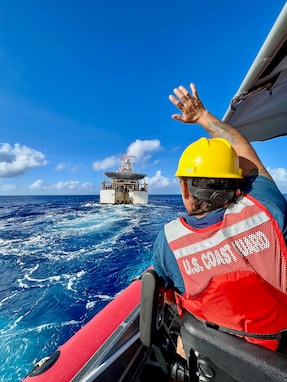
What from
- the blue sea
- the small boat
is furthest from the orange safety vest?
the blue sea

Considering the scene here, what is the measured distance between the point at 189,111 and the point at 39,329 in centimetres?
472

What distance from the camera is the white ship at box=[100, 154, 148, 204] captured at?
32.4 meters

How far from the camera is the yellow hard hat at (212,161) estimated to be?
1.06 metres

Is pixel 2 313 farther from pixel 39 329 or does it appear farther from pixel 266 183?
pixel 266 183

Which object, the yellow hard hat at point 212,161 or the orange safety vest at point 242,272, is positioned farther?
the yellow hard hat at point 212,161

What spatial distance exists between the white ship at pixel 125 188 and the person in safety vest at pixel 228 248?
31306mm

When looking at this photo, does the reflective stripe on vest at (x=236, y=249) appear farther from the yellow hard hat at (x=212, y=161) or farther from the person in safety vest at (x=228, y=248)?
the yellow hard hat at (x=212, y=161)

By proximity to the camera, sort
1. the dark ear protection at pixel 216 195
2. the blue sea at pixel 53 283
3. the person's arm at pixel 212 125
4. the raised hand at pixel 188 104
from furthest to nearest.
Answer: the blue sea at pixel 53 283, the raised hand at pixel 188 104, the person's arm at pixel 212 125, the dark ear protection at pixel 216 195

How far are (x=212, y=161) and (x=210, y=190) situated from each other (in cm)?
16

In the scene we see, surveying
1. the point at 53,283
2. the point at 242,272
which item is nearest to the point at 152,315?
the point at 242,272

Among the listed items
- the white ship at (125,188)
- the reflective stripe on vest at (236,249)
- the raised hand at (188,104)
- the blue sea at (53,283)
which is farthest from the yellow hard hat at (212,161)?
the white ship at (125,188)

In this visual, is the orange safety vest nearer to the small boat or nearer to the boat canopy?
the small boat

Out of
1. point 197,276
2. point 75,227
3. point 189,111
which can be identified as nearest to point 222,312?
point 197,276

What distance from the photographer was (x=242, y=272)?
2.84 ft
